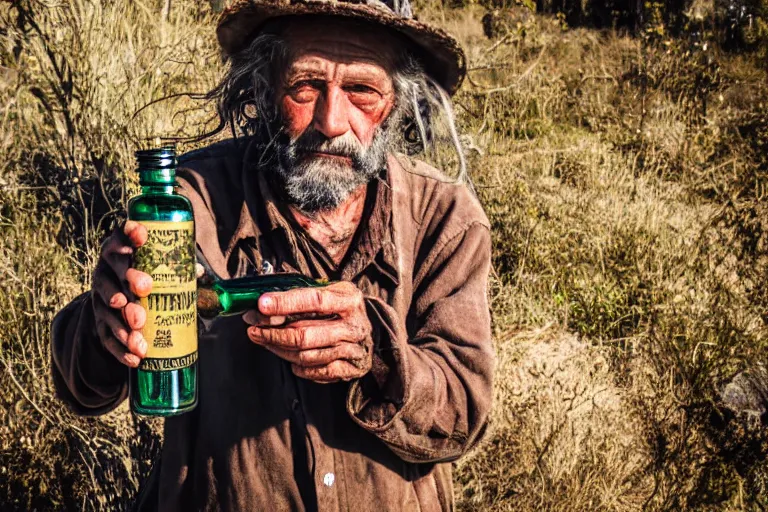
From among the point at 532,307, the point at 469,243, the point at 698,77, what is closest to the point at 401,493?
the point at 469,243

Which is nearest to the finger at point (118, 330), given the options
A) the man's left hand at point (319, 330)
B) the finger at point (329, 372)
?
the man's left hand at point (319, 330)

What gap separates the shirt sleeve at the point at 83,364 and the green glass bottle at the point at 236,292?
32 centimetres

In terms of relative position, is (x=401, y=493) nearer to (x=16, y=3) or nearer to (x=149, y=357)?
(x=149, y=357)

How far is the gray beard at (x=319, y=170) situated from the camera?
2.24m

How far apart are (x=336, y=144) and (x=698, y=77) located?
7.85 metres

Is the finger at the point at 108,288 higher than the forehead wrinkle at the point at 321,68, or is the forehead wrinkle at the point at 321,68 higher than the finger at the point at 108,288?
the forehead wrinkle at the point at 321,68

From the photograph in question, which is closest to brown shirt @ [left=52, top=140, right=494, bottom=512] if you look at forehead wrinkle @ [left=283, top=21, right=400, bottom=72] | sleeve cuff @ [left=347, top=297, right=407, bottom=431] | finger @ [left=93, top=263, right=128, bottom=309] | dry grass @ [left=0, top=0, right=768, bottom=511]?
sleeve cuff @ [left=347, top=297, right=407, bottom=431]

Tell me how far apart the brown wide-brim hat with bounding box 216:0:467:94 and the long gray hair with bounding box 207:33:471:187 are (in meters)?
0.04

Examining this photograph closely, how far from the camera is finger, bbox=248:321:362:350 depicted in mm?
1777

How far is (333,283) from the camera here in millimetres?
1876

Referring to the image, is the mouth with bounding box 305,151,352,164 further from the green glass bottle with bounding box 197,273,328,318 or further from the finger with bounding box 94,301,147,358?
the finger with bounding box 94,301,147,358

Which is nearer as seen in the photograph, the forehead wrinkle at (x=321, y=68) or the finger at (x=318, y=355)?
the finger at (x=318, y=355)

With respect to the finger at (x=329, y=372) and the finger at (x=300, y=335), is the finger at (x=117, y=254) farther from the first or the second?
the finger at (x=329, y=372)

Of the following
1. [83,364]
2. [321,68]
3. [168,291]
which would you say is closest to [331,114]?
[321,68]
